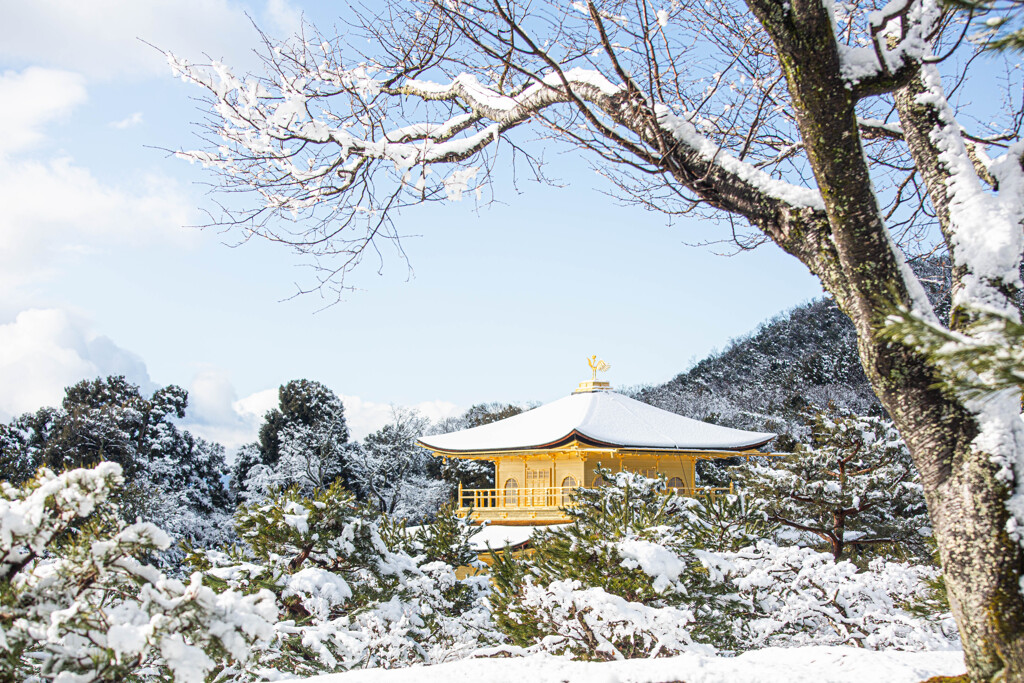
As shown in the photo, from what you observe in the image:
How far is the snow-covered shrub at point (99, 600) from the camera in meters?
1.97

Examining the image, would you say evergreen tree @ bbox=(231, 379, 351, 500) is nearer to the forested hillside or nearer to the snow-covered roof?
the snow-covered roof

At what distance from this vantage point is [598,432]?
15516mm

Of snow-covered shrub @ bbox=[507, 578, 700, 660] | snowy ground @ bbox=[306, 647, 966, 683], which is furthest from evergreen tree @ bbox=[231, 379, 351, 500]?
snowy ground @ bbox=[306, 647, 966, 683]

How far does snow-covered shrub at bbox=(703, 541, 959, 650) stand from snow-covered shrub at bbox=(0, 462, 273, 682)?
4336mm

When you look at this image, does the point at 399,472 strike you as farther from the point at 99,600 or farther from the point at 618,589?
the point at 99,600

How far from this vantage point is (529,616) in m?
4.64

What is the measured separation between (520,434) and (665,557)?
12612mm

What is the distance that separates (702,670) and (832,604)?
10.6ft

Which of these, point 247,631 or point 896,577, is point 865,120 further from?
point 247,631

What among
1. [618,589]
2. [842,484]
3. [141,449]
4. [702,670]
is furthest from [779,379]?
[702,670]

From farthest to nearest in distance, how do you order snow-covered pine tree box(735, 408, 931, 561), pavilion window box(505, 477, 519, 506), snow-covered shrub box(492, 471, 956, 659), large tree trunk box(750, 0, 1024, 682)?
pavilion window box(505, 477, 519, 506) → snow-covered pine tree box(735, 408, 931, 561) → snow-covered shrub box(492, 471, 956, 659) → large tree trunk box(750, 0, 1024, 682)

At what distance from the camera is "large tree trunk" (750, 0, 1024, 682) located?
2.45 meters

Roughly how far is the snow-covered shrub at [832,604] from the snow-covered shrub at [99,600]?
14.2ft

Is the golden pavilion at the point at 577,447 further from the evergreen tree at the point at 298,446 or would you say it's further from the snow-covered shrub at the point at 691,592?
the evergreen tree at the point at 298,446
